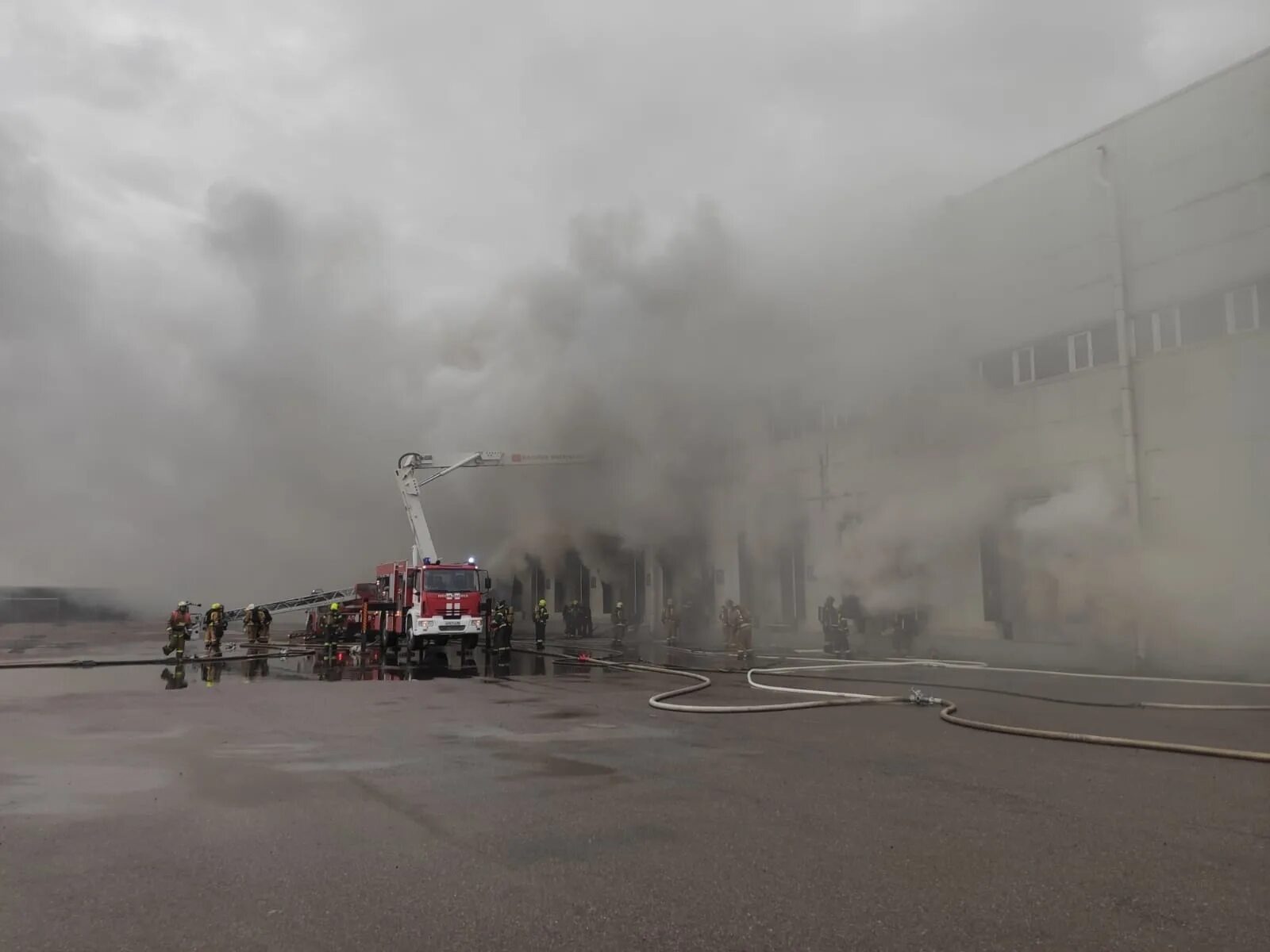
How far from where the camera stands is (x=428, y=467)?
A: 22.8 meters

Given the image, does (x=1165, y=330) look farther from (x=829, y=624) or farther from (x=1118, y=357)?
(x=829, y=624)

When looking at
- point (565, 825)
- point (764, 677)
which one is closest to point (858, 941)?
point (565, 825)

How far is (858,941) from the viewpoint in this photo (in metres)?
3.17

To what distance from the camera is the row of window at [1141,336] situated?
13.4 meters

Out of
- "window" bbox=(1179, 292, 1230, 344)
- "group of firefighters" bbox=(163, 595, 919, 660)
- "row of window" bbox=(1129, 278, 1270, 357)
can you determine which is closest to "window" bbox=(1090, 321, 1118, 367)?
"row of window" bbox=(1129, 278, 1270, 357)

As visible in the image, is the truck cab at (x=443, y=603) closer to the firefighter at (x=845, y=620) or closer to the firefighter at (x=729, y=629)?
the firefighter at (x=729, y=629)

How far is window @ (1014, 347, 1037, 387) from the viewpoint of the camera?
54.7ft

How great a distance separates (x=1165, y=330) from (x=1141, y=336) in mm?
386

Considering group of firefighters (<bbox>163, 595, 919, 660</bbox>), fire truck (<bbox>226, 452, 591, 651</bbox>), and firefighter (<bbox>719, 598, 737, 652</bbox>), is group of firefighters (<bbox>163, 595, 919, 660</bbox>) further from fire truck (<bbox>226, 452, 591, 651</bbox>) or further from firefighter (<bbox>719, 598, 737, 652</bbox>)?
fire truck (<bbox>226, 452, 591, 651</bbox>)

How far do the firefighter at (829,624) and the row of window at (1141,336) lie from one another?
5587 mm

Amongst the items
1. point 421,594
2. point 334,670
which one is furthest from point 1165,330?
point 334,670

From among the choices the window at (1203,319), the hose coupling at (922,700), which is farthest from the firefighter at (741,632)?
the window at (1203,319)

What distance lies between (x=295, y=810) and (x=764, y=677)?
842 centimetres

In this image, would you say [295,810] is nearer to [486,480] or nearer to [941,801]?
[941,801]
